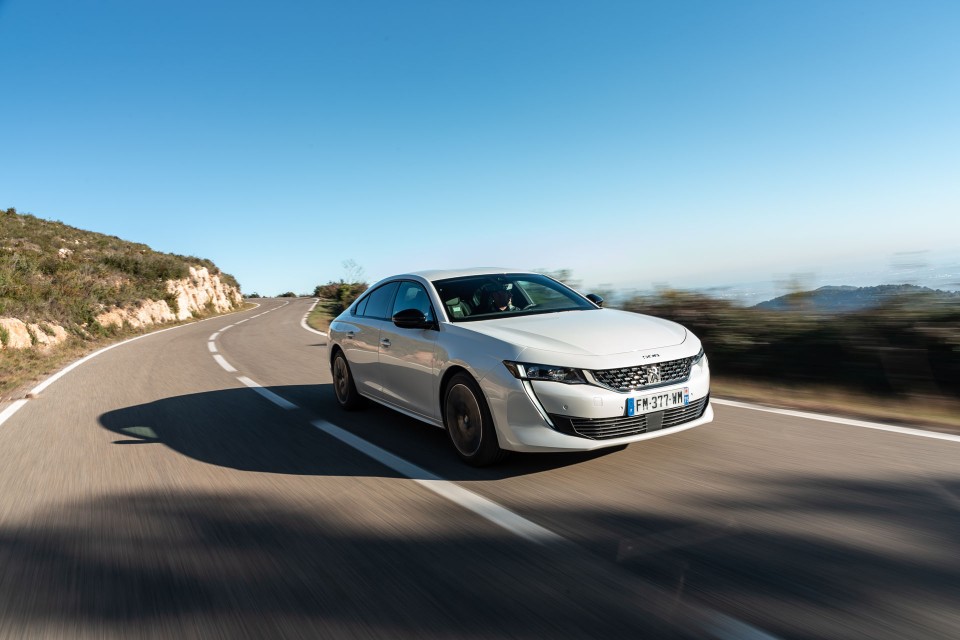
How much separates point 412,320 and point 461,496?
64.3 inches

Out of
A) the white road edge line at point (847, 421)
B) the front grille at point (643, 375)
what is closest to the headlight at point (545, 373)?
the front grille at point (643, 375)

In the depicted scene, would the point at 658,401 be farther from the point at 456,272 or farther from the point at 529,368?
the point at 456,272

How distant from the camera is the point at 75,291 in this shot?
2505cm

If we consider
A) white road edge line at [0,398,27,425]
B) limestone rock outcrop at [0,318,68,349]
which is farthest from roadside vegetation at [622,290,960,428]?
limestone rock outcrop at [0,318,68,349]

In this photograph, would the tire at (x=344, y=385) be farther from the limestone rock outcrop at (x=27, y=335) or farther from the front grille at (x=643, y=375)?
the limestone rock outcrop at (x=27, y=335)

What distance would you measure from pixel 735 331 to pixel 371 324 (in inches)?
186

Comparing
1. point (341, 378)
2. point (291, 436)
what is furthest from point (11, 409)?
point (291, 436)

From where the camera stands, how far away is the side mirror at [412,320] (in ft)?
17.7

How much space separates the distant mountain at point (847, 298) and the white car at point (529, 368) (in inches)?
129

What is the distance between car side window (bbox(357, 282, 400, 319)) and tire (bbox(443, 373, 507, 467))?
63.3 inches

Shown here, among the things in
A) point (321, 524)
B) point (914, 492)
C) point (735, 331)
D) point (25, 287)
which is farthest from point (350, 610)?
point (25, 287)

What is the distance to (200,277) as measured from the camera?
1809 inches

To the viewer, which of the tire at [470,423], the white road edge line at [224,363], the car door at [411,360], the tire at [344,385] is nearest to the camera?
the tire at [470,423]

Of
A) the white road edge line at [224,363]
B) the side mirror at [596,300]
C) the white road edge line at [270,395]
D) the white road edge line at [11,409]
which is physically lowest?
the white road edge line at [270,395]
